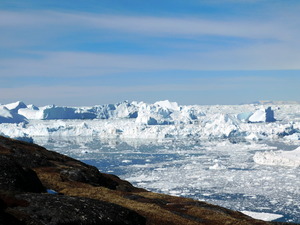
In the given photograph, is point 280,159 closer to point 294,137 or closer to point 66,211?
point 294,137

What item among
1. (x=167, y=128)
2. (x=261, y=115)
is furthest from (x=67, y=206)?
(x=261, y=115)

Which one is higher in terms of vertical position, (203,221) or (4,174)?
(4,174)

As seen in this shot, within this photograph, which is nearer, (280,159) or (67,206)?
(67,206)

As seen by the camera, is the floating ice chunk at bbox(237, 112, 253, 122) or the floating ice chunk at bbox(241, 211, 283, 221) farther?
the floating ice chunk at bbox(237, 112, 253, 122)

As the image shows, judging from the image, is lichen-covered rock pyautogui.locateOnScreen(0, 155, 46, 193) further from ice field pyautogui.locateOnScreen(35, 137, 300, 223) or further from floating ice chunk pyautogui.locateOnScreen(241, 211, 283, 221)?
ice field pyautogui.locateOnScreen(35, 137, 300, 223)

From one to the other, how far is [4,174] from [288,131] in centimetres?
14156

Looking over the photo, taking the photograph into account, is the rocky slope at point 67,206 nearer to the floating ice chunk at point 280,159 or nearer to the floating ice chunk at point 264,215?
the floating ice chunk at point 264,215

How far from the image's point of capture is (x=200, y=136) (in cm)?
14825

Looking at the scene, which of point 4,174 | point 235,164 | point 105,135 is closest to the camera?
point 4,174

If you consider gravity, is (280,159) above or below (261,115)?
below

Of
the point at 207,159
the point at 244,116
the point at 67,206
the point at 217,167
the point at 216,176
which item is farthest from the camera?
the point at 244,116

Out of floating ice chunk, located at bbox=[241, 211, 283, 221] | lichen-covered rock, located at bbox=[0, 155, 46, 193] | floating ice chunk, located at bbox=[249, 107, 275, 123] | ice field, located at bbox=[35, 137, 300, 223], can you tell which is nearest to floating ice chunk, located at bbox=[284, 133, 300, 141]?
ice field, located at bbox=[35, 137, 300, 223]

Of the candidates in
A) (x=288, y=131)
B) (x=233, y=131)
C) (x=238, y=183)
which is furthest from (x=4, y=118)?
(x=238, y=183)

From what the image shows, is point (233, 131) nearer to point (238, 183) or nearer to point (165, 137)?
point (165, 137)
